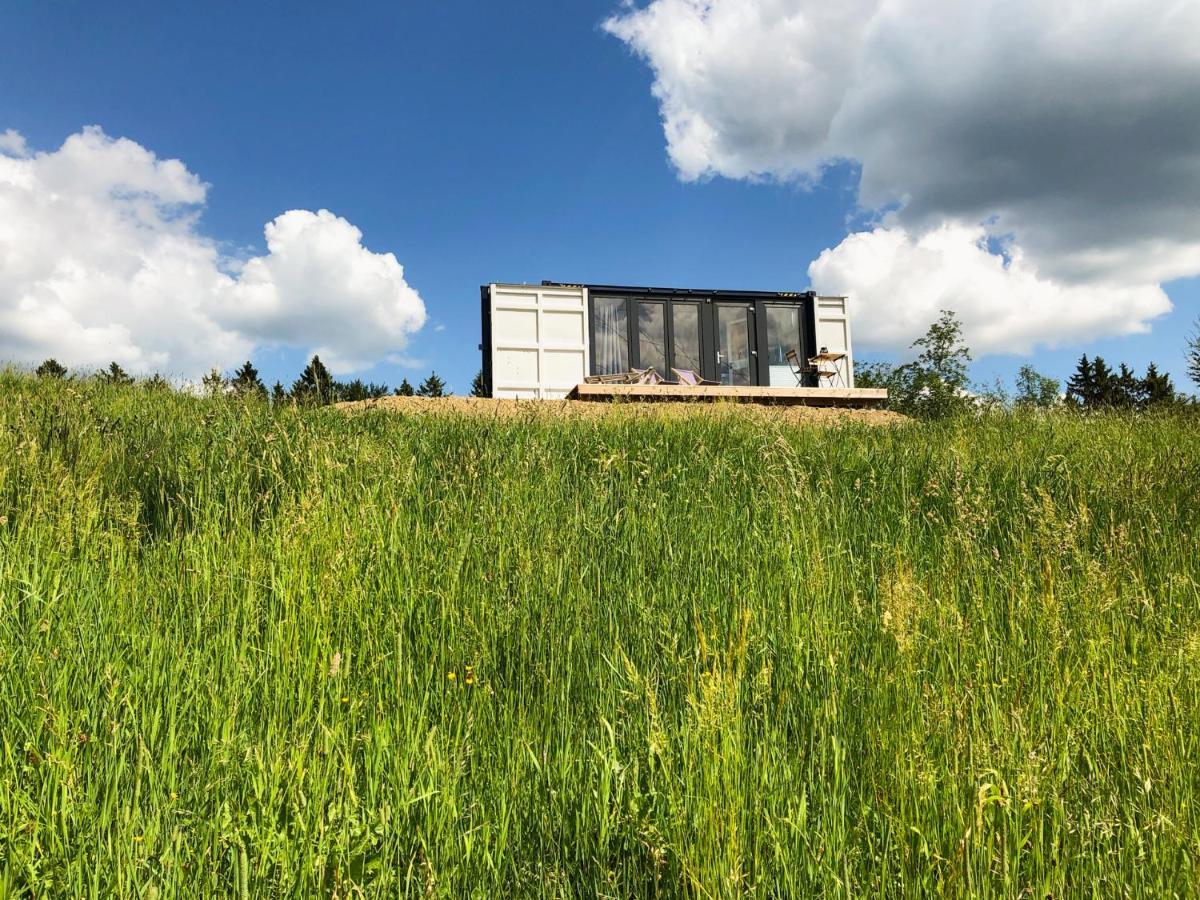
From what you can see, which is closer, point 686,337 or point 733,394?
point 733,394

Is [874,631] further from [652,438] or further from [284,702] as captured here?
[652,438]

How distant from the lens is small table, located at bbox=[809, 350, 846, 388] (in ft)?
58.0

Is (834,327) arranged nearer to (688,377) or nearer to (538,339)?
(688,377)

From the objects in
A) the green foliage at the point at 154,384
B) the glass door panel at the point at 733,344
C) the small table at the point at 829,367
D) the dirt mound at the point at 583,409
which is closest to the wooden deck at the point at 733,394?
the small table at the point at 829,367

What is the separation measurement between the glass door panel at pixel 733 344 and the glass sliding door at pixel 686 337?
573 mm

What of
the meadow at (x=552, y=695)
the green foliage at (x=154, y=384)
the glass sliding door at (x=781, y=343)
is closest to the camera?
the meadow at (x=552, y=695)

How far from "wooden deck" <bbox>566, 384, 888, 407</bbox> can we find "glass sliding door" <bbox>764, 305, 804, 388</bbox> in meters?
3.49

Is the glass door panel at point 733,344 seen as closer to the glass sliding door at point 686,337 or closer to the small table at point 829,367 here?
the glass sliding door at point 686,337

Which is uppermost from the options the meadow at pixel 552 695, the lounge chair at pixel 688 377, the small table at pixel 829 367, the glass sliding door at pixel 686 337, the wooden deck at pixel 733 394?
the glass sliding door at pixel 686 337

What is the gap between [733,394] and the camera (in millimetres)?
14258

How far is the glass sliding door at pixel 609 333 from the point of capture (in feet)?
60.1

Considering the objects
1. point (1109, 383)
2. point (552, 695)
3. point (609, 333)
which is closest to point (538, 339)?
point (609, 333)

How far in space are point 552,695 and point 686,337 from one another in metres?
17.2

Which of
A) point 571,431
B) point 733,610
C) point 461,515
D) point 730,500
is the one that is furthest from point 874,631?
point 571,431
